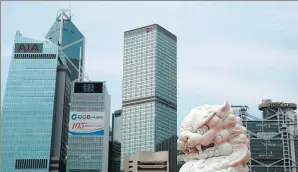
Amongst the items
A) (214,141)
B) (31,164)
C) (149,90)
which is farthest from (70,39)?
(214,141)

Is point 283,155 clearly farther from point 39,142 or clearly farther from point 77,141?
point 39,142

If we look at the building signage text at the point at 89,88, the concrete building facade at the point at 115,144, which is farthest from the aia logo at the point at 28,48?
the concrete building facade at the point at 115,144

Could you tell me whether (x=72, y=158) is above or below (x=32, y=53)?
below

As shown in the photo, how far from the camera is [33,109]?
72.2m

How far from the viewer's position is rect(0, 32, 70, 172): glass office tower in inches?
2746

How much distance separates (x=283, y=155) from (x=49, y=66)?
37.5 meters

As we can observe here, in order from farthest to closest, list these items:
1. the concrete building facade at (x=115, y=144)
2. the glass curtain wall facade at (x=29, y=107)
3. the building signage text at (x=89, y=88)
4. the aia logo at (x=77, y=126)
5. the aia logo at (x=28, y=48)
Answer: the concrete building facade at (x=115, y=144) < the aia logo at (x=28, y=48) < the building signage text at (x=89, y=88) < the aia logo at (x=77, y=126) < the glass curtain wall facade at (x=29, y=107)

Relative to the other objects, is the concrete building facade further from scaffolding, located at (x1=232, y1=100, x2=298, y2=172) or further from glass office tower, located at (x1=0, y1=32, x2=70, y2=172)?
scaffolding, located at (x1=232, y1=100, x2=298, y2=172)

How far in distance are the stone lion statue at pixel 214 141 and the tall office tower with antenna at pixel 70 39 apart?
259ft

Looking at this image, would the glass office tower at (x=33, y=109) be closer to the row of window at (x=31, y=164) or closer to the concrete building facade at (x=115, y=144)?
the row of window at (x=31, y=164)

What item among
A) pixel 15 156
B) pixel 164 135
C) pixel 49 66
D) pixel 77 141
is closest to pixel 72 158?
pixel 77 141

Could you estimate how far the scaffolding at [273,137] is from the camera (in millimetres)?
76312

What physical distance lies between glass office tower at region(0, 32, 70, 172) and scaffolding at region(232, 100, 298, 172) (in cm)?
2780

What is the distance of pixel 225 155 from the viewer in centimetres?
1755
